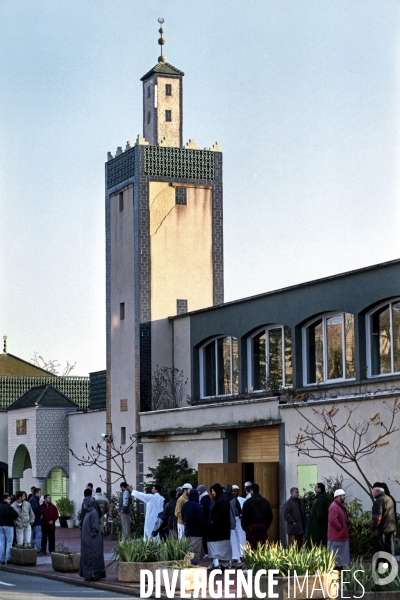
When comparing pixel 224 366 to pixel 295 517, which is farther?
pixel 224 366

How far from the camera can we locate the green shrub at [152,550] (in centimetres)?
2123

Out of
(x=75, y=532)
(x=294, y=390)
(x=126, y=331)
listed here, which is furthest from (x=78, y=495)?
(x=294, y=390)

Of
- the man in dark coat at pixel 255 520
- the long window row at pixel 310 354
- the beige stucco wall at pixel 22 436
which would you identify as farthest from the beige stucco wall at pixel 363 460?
the beige stucco wall at pixel 22 436

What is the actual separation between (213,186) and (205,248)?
234cm

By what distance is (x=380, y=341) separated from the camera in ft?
105

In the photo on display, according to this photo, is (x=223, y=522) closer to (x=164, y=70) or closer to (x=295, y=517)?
(x=295, y=517)

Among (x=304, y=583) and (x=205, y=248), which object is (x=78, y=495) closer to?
(x=205, y=248)

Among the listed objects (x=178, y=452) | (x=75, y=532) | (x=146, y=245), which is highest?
(x=146, y=245)

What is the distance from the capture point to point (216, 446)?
1334 inches

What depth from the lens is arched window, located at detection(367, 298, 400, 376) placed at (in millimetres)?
31312

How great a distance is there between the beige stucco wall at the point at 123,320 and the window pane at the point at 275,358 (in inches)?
245

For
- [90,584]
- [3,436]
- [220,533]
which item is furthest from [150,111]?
[90,584]

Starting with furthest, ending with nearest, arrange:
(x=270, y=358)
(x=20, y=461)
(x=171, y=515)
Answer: (x=20, y=461) < (x=270, y=358) < (x=171, y=515)

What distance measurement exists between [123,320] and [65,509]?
8.37 meters
